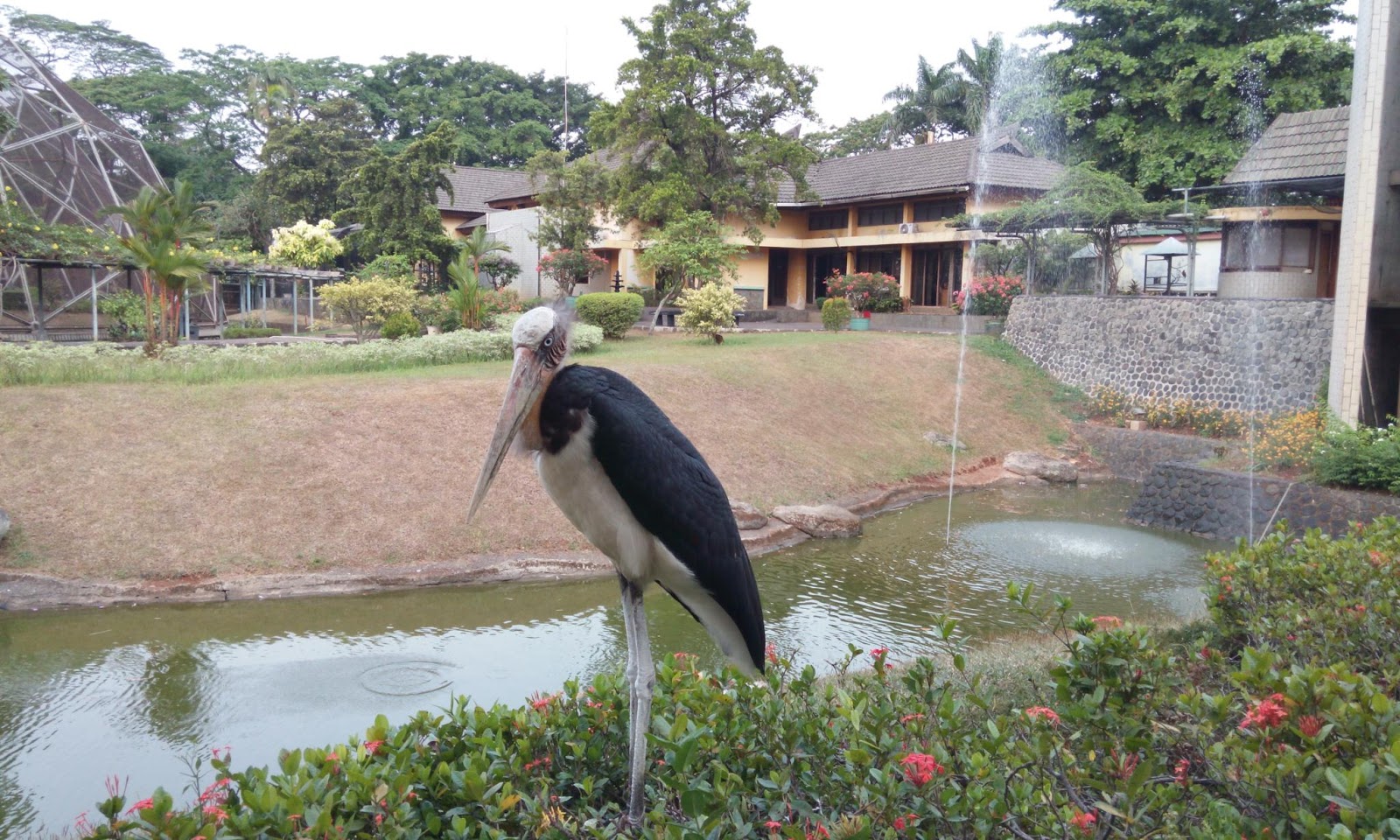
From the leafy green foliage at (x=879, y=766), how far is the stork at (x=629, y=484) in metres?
0.28

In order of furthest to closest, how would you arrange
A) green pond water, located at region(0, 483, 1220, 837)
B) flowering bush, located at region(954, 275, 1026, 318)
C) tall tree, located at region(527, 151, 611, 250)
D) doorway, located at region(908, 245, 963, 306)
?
doorway, located at region(908, 245, 963, 306) → tall tree, located at region(527, 151, 611, 250) → flowering bush, located at region(954, 275, 1026, 318) → green pond water, located at region(0, 483, 1220, 837)

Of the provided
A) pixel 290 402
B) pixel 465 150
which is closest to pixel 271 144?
pixel 465 150

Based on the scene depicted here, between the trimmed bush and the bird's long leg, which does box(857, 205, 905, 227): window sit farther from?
the bird's long leg

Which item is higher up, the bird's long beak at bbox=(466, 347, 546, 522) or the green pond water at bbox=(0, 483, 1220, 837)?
the bird's long beak at bbox=(466, 347, 546, 522)

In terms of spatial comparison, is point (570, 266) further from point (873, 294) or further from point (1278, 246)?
point (1278, 246)

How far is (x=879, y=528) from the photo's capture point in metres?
12.8

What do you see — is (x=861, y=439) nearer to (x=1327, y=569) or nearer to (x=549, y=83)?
(x=1327, y=569)

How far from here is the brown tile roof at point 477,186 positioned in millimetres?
37406

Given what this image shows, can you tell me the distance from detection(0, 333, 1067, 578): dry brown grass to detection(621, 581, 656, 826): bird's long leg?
757 centimetres

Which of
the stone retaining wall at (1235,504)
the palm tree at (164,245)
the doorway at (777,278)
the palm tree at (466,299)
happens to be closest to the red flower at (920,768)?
the stone retaining wall at (1235,504)

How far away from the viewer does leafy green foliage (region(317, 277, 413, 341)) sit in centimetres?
2203

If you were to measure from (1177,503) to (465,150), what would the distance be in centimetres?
3802

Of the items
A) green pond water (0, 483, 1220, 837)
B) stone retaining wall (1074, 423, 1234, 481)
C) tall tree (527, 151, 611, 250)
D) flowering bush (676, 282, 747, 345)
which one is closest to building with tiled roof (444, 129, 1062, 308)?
tall tree (527, 151, 611, 250)

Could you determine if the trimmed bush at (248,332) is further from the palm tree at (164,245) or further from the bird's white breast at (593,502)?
the bird's white breast at (593,502)
